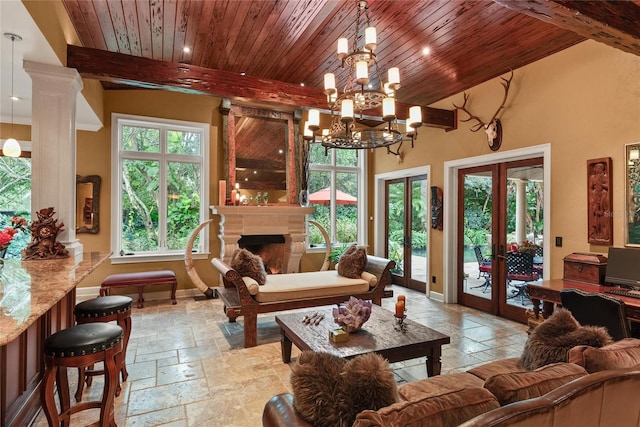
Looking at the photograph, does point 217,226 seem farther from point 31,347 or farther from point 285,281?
point 31,347

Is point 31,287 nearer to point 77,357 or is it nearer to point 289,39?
point 77,357

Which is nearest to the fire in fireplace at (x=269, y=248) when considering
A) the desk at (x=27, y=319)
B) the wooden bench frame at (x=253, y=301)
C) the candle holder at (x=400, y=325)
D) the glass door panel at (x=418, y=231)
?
the wooden bench frame at (x=253, y=301)

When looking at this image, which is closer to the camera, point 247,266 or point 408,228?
point 247,266

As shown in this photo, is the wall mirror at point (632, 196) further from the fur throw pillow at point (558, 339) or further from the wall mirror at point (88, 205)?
the wall mirror at point (88, 205)

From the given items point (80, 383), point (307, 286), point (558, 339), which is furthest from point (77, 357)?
point (558, 339)

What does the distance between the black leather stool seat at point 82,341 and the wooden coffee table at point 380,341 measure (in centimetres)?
139

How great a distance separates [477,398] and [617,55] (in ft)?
13.6

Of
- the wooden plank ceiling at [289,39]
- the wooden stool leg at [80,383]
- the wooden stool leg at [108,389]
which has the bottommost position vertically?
the wooden stool leg at [80,383]

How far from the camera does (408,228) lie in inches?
264

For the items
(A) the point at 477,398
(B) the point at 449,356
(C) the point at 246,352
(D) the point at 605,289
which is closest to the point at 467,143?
(D) the point at 605,289

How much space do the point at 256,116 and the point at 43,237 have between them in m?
4.10

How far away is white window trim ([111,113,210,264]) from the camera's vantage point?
5574 millimetres

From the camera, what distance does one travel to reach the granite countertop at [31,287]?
145 cm

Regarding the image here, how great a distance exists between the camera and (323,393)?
125 centimetres
